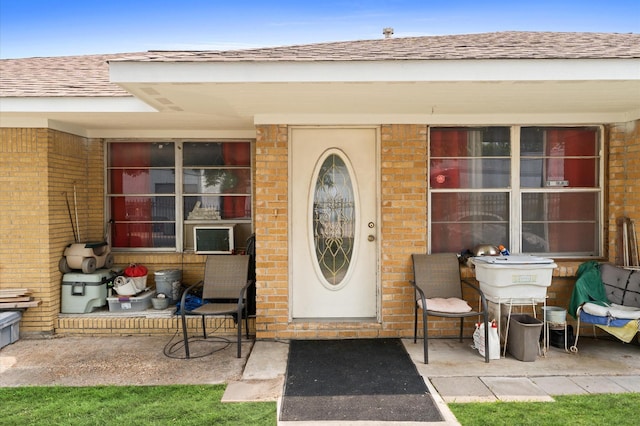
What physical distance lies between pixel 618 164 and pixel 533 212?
1.10 m

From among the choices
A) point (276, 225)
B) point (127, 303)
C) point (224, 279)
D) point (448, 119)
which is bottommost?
point (127, 303)

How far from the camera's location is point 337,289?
17.8ft

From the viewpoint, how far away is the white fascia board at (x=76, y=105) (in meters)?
4.95

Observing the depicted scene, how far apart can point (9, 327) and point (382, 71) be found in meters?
5.08

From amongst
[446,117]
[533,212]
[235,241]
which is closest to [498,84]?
[446,117]


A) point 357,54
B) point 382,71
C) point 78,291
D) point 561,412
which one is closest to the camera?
point 561,412

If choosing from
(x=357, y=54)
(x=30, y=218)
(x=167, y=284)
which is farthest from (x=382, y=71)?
(x=30, y=218)

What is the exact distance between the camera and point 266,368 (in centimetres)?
438

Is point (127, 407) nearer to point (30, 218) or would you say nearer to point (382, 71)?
point (30, 218)

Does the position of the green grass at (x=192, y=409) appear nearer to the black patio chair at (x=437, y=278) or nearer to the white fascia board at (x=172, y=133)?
the black patio chair at (x=437, y=278)

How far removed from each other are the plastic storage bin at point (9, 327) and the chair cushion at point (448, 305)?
15.3 ft

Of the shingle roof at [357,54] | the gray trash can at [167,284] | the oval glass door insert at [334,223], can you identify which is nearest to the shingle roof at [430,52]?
the shingle roof at [357,54]

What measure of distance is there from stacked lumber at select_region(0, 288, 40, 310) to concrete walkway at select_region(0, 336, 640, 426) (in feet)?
1.46

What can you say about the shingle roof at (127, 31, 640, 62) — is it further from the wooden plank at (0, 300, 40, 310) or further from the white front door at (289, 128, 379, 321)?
the wooden plank at (0, 300, 40, 310)
